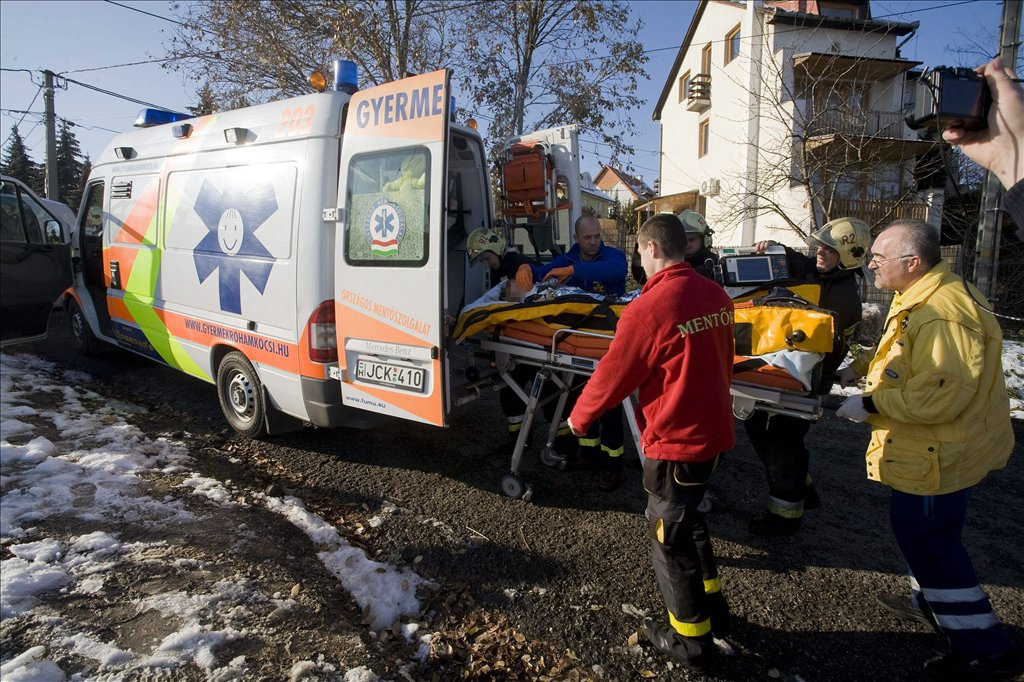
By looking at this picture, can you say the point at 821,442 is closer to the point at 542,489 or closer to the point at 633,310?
the point at 542,489

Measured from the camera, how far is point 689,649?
2510 mm

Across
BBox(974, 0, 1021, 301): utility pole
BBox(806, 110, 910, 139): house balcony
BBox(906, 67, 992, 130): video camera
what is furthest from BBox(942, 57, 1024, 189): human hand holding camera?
BBox(806, 110, 910, 139): house balcony

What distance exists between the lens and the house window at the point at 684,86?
79.2 feet

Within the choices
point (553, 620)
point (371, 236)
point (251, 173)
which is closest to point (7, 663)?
point (553, 620)

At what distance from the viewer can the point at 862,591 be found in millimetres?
3172

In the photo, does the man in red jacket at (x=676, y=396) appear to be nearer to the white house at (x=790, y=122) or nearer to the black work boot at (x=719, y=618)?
the black work boot at (x=719, y=618)

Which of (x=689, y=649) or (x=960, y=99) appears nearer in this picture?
(x=960, y=99)

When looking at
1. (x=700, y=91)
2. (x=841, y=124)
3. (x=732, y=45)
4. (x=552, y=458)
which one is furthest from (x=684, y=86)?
(x=552, y=458)

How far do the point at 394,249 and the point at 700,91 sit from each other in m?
21.8

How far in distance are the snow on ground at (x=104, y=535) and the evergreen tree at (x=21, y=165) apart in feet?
89.5

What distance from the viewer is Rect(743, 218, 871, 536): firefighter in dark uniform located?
11.9 ft

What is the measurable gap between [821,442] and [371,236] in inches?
171

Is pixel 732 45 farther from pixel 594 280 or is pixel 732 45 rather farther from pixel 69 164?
pixel 69 164

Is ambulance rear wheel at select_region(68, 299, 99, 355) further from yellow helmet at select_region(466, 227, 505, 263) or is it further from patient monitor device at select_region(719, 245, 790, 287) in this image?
patient monitor device at select_region(719, 245, 790, 287)
